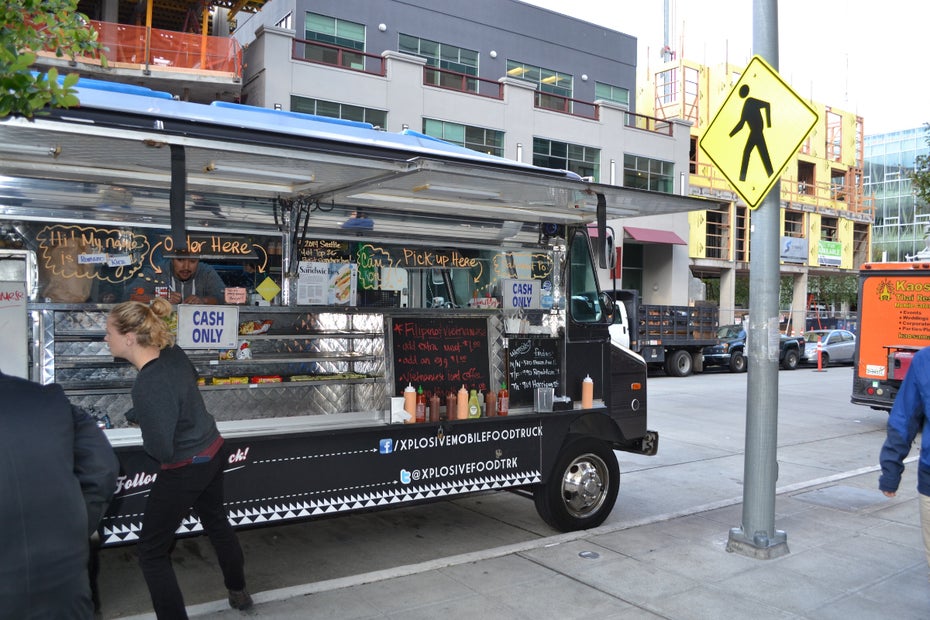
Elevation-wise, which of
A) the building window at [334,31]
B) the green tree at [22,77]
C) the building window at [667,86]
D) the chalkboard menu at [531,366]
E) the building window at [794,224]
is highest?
the building window at [667,86]

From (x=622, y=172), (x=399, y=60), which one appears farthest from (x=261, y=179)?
(x=622, y=172)

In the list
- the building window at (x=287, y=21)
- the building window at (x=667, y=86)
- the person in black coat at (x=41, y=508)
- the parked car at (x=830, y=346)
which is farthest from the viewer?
the building window at (x=667, y=86)

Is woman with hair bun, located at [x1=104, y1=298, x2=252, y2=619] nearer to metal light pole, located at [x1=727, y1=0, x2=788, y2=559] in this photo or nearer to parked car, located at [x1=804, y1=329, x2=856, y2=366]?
metal light pole, located at [x1=727, y1=0, x2=788, y2=559]

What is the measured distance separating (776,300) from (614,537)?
2.27m

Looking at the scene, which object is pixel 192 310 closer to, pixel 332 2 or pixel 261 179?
pixel 261 179

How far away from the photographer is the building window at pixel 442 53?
27.9 m

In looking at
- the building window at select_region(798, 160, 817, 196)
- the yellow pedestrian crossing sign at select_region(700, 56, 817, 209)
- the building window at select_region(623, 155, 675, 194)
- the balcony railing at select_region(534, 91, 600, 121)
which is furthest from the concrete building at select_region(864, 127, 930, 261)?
the yellow pedestrian crossing sign at select_region(700, 56, 817, 209)

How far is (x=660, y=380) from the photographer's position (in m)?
21.3

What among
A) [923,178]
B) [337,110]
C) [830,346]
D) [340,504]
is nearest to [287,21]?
[337,110]

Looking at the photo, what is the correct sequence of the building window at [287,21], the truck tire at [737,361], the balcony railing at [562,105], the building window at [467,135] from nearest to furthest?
the truck tire at [737,361] < the building window at [287,21] < the building window at [467,135] < the balcony railing at [562,105]

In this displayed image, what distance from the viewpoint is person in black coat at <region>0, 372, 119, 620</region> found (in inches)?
89.5

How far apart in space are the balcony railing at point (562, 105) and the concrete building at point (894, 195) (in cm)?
4401

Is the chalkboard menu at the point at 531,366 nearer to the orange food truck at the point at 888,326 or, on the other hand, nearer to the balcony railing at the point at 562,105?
the orange food truck at the point at 888,326

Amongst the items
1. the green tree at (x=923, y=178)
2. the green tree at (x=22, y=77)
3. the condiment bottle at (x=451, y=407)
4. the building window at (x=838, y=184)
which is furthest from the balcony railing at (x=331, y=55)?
the building window at (x=838, y=184)
